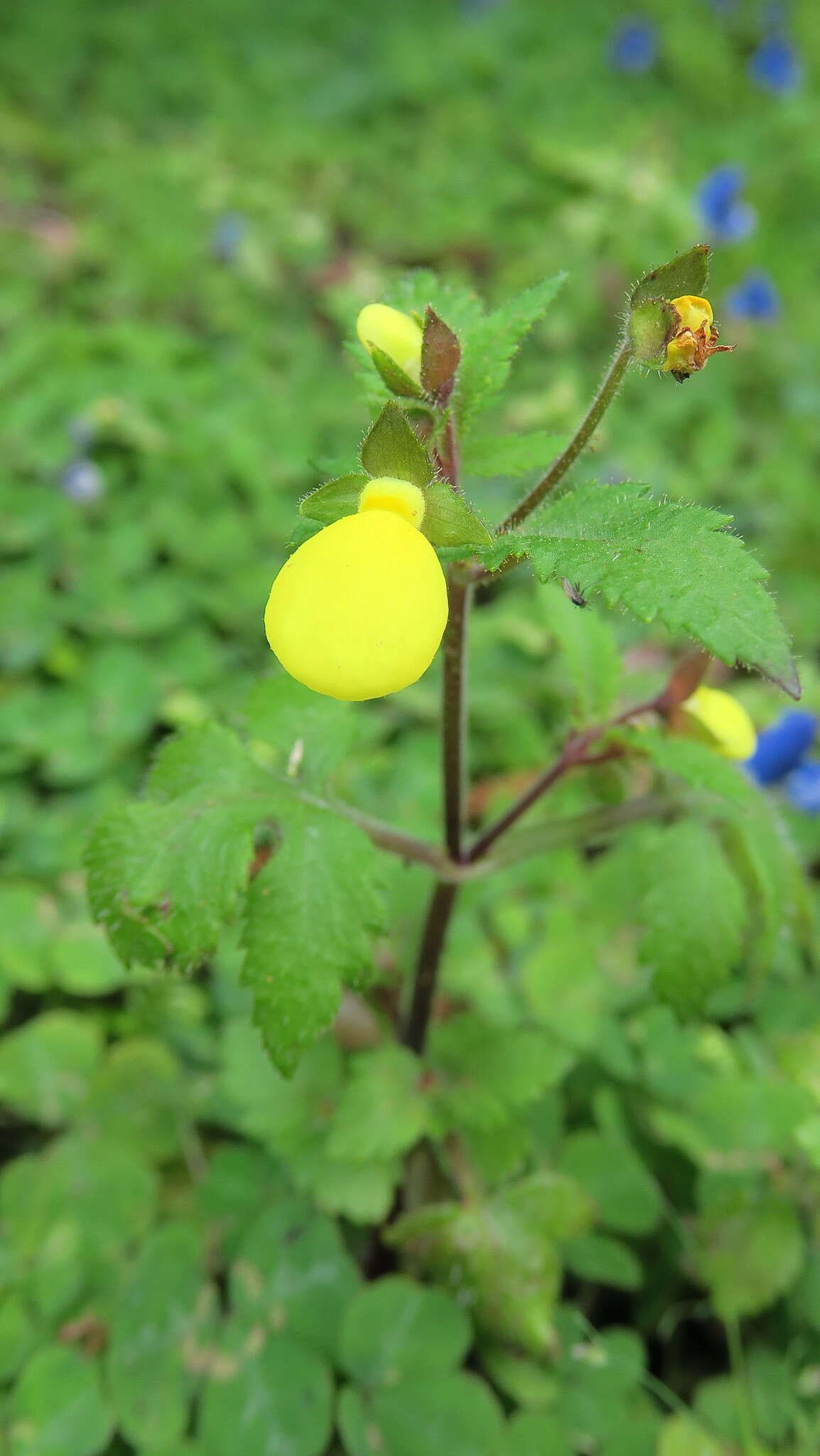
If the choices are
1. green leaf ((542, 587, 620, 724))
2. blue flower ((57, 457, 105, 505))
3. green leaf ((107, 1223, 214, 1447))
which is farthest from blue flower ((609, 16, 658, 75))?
green leaf ((107, 1223, 214, 1447))

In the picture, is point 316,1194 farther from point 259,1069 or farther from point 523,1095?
point 523,1095

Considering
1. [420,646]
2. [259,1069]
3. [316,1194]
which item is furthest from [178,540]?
[420,646]

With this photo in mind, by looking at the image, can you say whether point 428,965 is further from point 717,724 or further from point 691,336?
point 691,336

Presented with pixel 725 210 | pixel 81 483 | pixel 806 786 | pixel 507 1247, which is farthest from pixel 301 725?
pixel 725 210

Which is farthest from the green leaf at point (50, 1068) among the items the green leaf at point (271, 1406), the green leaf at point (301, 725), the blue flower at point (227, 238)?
the blue flower at point (227, 238)

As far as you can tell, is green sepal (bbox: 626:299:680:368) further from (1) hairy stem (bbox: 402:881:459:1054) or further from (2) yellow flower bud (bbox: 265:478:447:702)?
(1) hairy stem (bbox: 402:881:459:1054)

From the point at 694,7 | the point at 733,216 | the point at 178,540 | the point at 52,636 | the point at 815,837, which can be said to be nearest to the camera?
the point at 815,837
